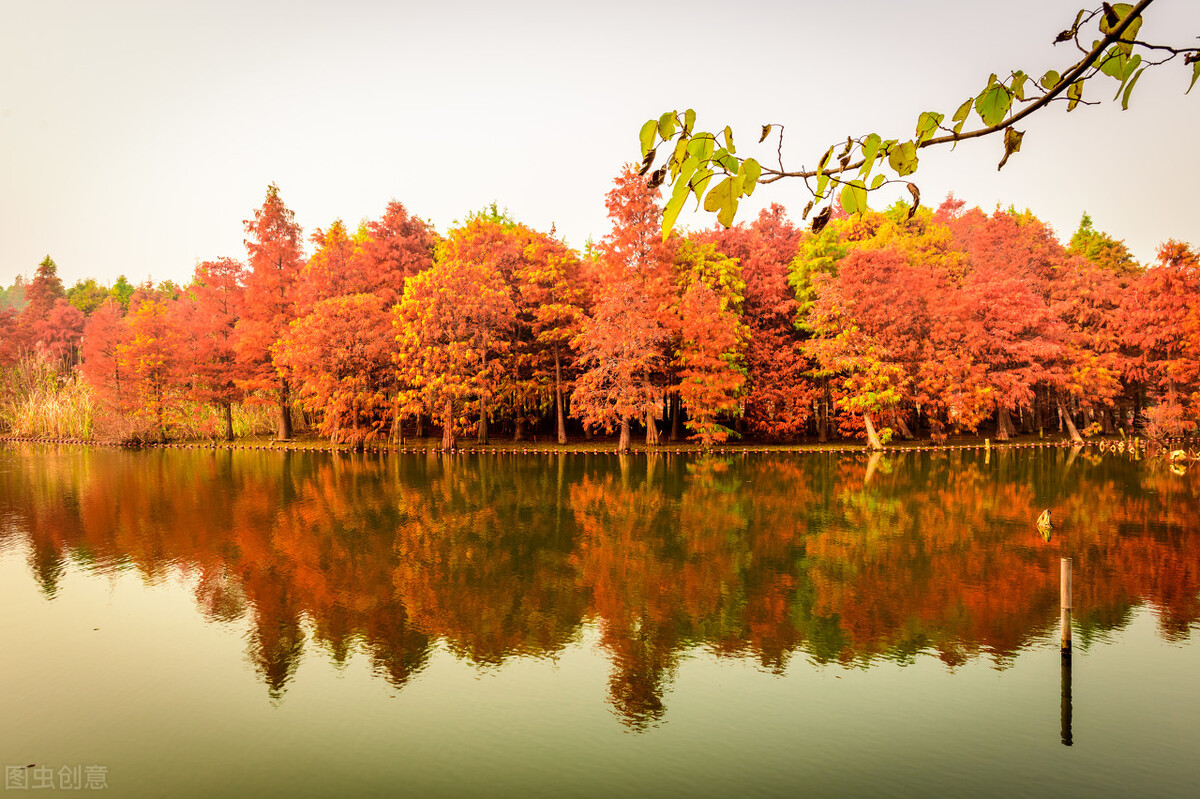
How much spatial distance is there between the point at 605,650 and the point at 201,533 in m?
13.1

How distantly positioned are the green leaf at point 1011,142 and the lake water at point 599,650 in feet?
21.1

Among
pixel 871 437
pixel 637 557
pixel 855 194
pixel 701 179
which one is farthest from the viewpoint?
pixel 871 437

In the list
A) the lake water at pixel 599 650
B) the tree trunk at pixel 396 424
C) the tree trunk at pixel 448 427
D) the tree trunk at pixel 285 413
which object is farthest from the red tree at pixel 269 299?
the lake water at pixel 599 650

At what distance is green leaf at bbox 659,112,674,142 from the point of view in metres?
2.12

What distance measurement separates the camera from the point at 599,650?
10398 millimetres

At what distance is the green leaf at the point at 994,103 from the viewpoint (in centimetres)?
230

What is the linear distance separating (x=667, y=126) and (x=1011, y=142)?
1276 mm

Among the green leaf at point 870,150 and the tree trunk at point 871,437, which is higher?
the green leaf at point 870,150

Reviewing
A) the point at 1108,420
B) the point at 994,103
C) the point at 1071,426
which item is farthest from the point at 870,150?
the point at 1108,420

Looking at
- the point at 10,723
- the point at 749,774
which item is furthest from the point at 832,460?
the point at 10,723

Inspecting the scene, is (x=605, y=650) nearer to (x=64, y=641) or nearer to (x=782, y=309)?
(x=64, y=641)

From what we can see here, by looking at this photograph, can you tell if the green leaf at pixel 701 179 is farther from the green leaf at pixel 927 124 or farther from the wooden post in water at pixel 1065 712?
the wooden post in water at pixel 1065 712

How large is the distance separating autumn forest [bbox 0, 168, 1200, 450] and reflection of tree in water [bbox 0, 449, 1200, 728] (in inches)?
440

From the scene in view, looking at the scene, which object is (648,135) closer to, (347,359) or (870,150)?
(870,150)
